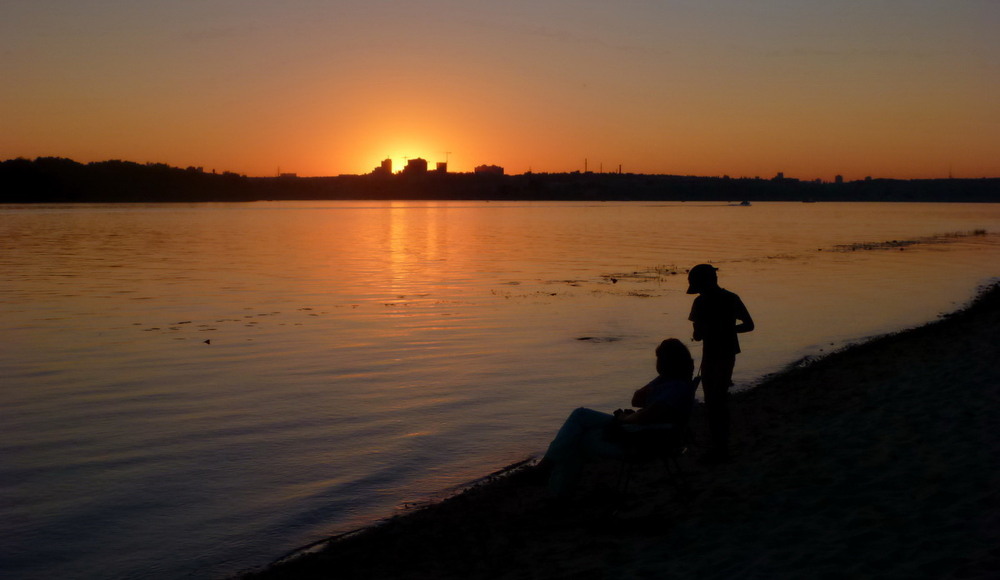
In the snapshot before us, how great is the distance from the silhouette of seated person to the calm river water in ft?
7.49

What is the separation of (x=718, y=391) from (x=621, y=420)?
174cm

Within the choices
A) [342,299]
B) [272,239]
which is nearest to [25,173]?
[272,239]

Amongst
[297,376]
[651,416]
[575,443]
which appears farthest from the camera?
[297,376]

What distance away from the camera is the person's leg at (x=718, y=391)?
793 cm

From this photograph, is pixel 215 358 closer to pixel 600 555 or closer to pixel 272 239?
pixel 600 555

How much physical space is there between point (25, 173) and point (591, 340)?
18125cm

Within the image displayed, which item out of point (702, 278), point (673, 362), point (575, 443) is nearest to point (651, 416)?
point (673, 362)

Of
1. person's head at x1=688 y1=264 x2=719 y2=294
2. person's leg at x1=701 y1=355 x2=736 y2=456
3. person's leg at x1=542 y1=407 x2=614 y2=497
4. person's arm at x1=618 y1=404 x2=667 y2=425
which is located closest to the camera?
person's arm at x1=618 y1=404 x2=667 y2=425

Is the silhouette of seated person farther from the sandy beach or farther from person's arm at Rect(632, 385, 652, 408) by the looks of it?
the sandy beach

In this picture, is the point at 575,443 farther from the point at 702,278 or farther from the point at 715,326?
the point at 702,278

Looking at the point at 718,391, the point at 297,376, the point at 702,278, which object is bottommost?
the point at 297,376

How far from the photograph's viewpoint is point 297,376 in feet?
49.1

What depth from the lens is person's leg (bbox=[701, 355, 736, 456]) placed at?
793 cm

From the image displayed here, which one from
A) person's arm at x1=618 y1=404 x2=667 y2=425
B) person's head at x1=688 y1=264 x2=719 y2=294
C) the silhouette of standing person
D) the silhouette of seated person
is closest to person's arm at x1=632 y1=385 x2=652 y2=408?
the silhouette of seated person
